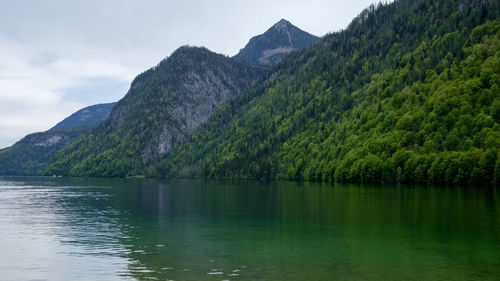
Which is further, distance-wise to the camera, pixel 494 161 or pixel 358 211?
pixel 494 161

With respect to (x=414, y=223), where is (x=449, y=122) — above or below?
above

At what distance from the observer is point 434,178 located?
158 meters

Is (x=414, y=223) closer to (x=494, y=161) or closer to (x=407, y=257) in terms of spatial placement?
(x=407, y=257)

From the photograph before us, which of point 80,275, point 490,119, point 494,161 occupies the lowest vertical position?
point 80,275

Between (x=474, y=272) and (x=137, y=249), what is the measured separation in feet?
82.9

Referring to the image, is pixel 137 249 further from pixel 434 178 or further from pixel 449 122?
pixel 449 122

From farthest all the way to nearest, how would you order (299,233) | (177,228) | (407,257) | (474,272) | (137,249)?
(177,228) < (299,233) < (137,249) < (407,257) < (474,272)

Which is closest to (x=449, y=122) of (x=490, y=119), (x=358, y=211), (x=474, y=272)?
(x=490, y=119)

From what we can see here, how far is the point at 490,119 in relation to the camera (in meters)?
171

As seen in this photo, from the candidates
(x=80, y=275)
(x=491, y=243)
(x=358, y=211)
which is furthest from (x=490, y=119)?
(x=80, y=275)

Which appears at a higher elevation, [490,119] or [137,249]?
[490,119]

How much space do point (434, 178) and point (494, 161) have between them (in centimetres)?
2113

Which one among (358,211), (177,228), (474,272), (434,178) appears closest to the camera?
(474,272)

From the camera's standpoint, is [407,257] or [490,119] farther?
[490,119]
